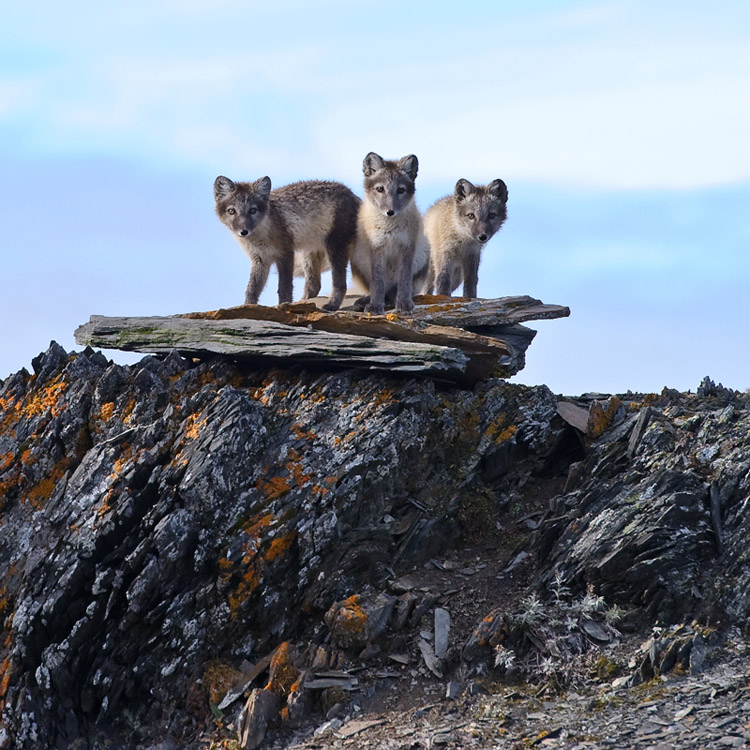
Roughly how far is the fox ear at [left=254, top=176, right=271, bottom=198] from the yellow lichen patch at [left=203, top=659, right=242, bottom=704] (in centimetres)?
918

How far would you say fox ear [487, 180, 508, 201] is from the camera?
1755cm

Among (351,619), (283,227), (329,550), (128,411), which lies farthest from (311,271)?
Result: (351,619)

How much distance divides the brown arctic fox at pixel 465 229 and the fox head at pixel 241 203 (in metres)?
3.76

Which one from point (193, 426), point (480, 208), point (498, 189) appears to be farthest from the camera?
point (498, 189)

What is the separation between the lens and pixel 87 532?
1190 centimetres

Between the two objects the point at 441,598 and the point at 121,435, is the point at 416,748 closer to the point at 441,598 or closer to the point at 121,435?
the point at 441,598

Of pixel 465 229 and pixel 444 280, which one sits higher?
pixel 465 229

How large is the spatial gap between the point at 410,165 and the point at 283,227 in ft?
9.01

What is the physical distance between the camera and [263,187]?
55.3ft

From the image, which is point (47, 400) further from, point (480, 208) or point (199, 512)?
point (480, 208)

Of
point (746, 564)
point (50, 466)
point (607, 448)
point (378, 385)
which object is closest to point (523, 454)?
point (607, 448)

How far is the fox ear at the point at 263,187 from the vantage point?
16797 mm

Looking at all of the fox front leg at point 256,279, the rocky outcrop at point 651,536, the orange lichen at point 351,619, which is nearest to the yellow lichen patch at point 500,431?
the rocky outcrop at point 651,536

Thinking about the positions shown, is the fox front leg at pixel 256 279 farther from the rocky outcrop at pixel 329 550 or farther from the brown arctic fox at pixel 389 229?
the rocky outcrop at pixel 329 550
